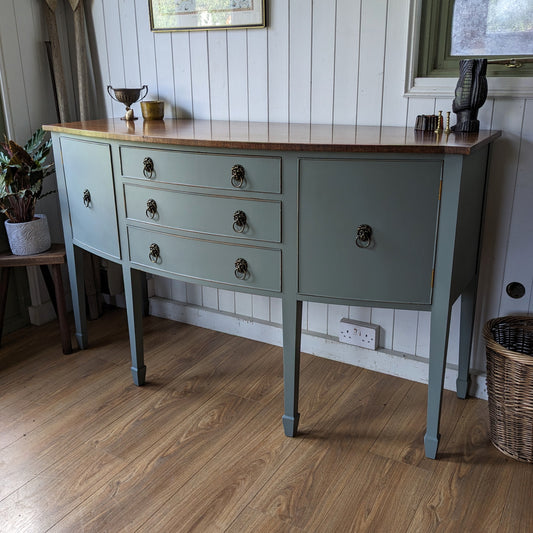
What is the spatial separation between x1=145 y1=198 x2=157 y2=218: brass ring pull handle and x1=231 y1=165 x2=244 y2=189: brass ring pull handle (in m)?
0.33

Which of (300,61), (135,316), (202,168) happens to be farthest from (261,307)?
(300,61)

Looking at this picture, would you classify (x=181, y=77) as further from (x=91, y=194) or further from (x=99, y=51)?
(x=91, y=194)

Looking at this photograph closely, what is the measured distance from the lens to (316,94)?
2.07m

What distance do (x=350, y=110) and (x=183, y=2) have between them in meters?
0.84

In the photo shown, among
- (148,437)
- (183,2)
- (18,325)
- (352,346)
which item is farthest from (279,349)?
(183,2)

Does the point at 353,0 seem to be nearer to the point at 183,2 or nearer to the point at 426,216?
the point at 183,2

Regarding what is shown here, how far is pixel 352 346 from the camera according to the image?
2.29 metres

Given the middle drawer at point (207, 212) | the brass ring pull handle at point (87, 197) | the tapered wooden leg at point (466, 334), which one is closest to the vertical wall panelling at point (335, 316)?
the tapered wooden leg at point (466, 334)

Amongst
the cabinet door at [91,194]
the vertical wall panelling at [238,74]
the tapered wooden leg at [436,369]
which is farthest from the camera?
the vertical wall panelling at [238,74]

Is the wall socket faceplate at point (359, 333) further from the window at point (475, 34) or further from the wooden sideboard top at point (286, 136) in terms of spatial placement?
the window at point (475, 34)

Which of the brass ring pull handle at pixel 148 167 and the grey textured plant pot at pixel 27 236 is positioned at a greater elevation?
the brass ring pull handle at pixel 148 167

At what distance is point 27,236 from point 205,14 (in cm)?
117

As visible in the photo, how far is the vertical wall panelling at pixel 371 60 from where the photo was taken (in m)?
1.89

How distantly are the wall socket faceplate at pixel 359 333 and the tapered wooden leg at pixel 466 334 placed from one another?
0.34m
